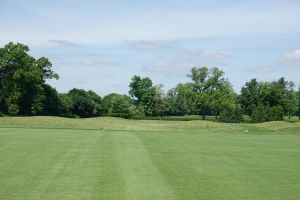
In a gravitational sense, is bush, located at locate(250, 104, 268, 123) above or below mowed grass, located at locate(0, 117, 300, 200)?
above

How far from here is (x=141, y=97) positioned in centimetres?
11562

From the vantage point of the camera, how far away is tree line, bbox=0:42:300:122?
222ft

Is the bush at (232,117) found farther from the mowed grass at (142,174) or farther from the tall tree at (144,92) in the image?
the mowed grass at (142,174)

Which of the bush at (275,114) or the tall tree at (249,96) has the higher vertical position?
the tall tree at (249,96)

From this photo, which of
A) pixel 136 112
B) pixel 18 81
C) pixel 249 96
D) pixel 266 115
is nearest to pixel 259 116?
pixel 266 115

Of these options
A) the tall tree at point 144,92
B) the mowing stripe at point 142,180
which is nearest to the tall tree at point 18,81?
the tall tree at point 144,92

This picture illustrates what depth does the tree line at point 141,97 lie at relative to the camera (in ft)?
222

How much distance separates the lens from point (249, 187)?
1149 centimetres

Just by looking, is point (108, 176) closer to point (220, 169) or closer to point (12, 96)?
point (220, 169)

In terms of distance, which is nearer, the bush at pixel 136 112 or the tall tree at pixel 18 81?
the tall tree at pixel 18 81

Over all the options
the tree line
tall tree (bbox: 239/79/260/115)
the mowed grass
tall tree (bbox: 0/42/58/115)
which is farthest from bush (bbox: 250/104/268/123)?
the mowed grass

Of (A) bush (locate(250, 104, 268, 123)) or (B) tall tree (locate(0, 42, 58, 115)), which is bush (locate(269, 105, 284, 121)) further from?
(B) tall tree (locate(0, 42, 58, 115))

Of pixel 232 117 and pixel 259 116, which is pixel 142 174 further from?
pixel 232 117

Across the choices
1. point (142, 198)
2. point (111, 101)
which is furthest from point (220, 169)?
point (111, 101)
